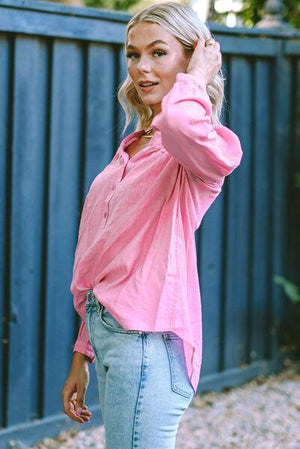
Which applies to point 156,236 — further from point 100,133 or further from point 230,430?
point 230,430

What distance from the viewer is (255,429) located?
4242mm

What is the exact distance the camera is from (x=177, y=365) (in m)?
2.01

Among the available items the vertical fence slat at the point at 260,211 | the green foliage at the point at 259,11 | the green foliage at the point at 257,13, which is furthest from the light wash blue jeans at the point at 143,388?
the green foliage at the point at 259,11

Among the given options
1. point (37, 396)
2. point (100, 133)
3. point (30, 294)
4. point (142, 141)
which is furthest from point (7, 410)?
point (142, 141)

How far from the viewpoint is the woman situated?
1959 millimetres

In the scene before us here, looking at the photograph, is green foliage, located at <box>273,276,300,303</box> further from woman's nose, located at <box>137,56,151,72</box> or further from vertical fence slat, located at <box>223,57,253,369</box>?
woman's nose, located at <box>137,56,151,72</box>

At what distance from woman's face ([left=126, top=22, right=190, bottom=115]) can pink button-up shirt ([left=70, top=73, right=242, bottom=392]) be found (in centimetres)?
15

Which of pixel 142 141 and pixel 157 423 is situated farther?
pixel 142 141

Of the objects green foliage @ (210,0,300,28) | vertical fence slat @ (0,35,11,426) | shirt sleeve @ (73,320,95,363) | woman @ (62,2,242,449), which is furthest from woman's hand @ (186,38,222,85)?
green foliage @ (210,0,300,28)

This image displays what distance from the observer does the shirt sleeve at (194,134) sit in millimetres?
1888

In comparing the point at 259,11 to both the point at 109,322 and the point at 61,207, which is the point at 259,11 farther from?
the point at 109,322

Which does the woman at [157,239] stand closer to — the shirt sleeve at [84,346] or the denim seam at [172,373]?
the denim seam at [172,373]

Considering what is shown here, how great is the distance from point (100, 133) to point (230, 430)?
1787 millimetres

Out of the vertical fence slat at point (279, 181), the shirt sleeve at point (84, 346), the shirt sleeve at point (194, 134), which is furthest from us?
the vertical fence slat at point (279, 181)
